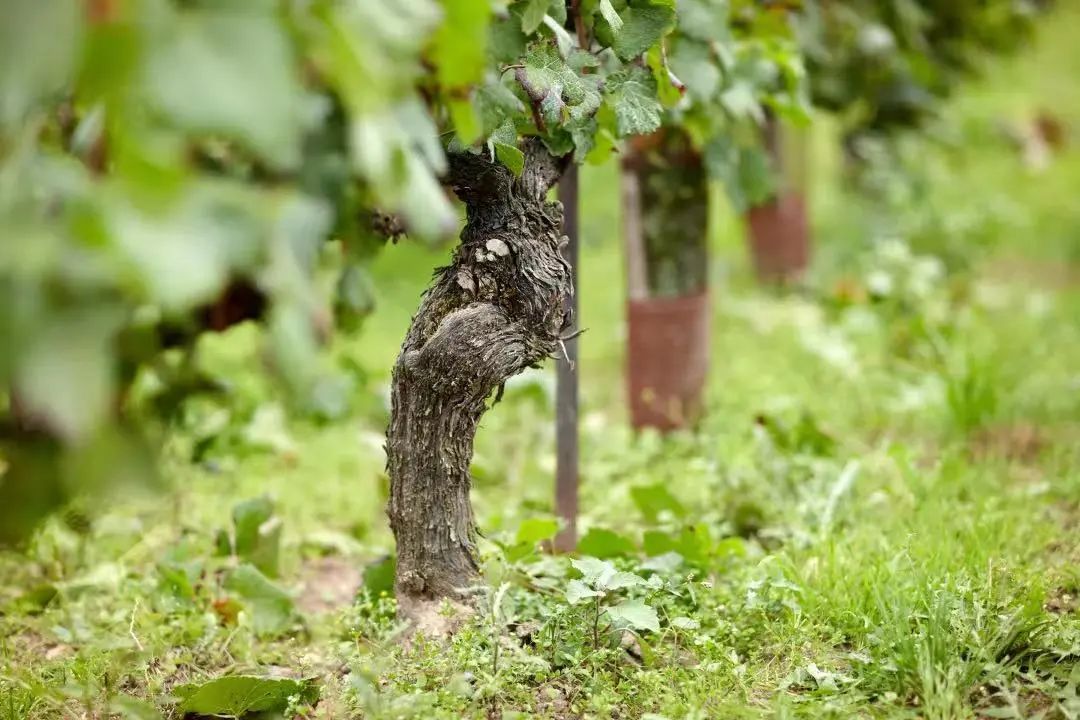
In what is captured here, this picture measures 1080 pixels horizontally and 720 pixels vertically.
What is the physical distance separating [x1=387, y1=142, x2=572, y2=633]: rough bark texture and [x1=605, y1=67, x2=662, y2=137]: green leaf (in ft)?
0.71

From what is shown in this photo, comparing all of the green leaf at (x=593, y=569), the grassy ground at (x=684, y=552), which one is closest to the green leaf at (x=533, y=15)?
the grassy ground at (x=684, y=552)

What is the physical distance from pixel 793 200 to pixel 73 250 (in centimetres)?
500

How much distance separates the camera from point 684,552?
241 centimetres

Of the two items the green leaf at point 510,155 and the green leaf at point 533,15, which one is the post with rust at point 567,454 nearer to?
the green leaf at point 510,155

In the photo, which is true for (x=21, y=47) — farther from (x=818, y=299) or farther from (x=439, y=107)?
(x=818, y=299)

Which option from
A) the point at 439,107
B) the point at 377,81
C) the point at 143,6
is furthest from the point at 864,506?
the point at 143,6

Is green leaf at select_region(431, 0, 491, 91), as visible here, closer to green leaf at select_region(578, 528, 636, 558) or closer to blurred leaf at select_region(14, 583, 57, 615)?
green leaf at select_region(578, 528, 636, 558)

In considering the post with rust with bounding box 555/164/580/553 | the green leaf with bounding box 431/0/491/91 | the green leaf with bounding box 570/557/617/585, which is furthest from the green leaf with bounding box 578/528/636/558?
the green leaf with bounding box 431/0/491/91

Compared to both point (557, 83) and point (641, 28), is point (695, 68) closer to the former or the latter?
point (641, 28)

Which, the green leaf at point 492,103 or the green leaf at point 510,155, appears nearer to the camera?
the green leaf at point 492,103

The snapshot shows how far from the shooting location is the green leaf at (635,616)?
6.62 feet

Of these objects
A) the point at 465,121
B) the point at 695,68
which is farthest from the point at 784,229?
the point at 465,121

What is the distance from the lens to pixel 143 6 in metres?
1.03

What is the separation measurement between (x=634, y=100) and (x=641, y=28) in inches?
5.5
